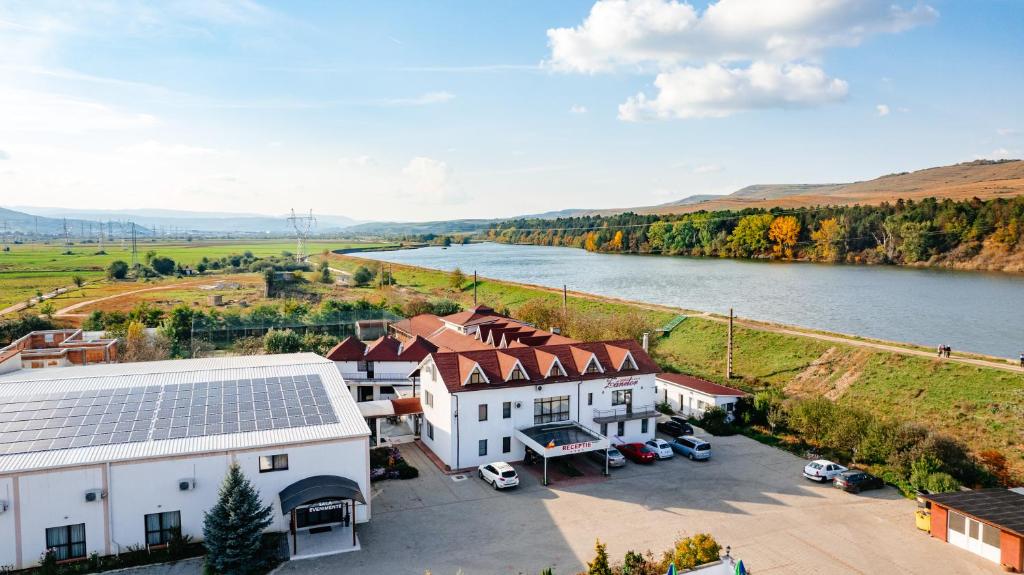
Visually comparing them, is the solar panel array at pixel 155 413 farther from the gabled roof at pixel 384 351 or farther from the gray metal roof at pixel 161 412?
the gabled roof at pixel 384 351

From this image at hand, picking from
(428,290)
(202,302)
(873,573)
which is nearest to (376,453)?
(873,573)

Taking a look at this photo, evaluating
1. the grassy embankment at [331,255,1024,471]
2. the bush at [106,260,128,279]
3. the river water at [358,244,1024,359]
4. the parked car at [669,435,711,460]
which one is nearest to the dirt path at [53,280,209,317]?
the bush at [106,260,128,279]

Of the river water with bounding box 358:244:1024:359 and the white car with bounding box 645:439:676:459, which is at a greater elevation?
the river water with bounding box 358:244:1024:359

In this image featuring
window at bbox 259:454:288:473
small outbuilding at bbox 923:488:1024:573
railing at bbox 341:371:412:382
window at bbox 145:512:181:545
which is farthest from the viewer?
railing at bbox 341:371:412:382

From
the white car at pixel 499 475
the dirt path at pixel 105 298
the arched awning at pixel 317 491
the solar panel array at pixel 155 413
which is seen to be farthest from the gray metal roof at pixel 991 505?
the dirt path at pixel 105 298

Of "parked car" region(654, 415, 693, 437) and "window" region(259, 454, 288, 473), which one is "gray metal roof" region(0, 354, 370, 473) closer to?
"window" region(259, 454, 288, 473)

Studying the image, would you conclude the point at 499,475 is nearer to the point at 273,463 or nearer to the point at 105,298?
the point at 273,463
